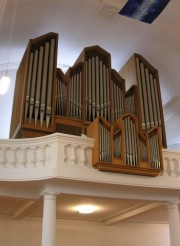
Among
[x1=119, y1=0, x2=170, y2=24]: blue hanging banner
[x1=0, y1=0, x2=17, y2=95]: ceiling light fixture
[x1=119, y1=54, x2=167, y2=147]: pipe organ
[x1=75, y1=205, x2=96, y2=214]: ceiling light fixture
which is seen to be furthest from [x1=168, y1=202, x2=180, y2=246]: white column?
[x1=119, y1=0, x2=170, y2=24]: blue hanging banner

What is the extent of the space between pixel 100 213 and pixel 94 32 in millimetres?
4875

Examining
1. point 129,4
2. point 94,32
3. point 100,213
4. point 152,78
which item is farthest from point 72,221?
point 129,4

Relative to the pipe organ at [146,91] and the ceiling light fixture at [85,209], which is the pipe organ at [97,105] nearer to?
the pipe organ at [146,91]

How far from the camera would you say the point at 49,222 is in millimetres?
6059

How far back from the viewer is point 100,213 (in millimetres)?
8828

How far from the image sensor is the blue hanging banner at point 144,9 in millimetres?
7480

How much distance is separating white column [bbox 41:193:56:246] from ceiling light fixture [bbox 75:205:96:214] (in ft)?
6.32

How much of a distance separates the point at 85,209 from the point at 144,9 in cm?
497

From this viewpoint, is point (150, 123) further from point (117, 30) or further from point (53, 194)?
point (53, 194)

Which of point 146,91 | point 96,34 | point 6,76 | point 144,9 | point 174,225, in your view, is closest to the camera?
point 174,225

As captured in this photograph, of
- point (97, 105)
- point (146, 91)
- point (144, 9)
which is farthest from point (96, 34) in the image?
point (97, 105)

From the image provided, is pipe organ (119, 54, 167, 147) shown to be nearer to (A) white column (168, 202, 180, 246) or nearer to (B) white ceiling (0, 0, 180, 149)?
(B) white ceiling (0, 0, 180, 149)

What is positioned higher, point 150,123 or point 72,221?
point 150,123

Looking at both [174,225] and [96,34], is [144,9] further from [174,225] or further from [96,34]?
[174,225]
